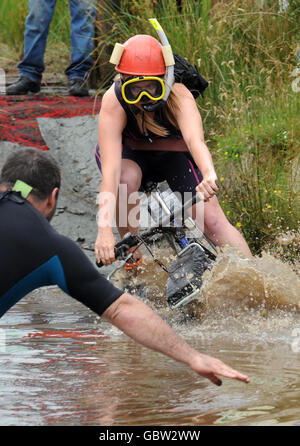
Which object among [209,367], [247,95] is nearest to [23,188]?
[209,367]

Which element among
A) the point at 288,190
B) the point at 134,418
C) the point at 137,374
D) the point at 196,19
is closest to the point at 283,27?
the point at 196,19

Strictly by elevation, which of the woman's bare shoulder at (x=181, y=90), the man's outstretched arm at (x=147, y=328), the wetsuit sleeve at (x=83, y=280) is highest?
the woman's bare shoulder at (x=181, y=90)

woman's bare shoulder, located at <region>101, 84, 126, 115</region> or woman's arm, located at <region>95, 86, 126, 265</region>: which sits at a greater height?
woman's bare shoulder, located at <region>101, 84, 126, 115</region>

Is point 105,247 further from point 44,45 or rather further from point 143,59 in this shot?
point 44,45

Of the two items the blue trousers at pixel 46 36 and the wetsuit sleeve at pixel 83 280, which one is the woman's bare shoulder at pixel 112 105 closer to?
the wetsuit sleeve at pixel 83 280

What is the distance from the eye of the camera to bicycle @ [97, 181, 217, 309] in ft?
15.7

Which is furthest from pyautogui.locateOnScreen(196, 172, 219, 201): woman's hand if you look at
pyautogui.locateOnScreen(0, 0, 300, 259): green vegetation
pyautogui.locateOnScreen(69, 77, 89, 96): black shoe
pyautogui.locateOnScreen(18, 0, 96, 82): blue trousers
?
pyautogui.locateOnScreen(69, 77, 89, 96): black shoe

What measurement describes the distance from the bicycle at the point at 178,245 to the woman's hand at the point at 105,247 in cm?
3

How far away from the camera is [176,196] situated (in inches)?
202

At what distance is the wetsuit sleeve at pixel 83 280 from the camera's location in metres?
3.00

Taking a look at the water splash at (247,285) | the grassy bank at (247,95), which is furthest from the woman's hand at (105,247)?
the grassy bank at (247,95)

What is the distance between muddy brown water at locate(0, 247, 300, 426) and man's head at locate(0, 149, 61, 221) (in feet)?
2.66

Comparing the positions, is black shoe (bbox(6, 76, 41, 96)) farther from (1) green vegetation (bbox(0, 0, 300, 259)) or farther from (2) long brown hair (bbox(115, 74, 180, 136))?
(2) long brown hair (bbox(115, 74, 180, 136))

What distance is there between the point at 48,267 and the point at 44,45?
6.14 m
